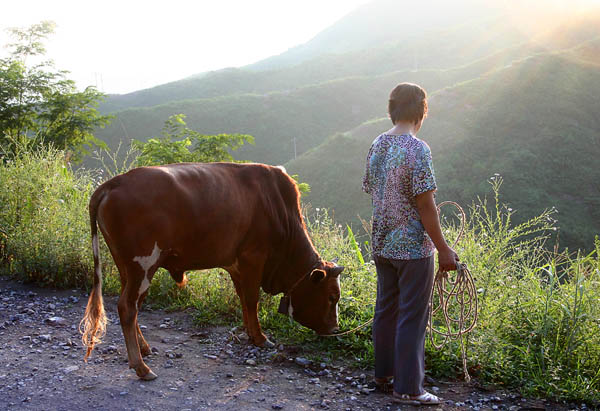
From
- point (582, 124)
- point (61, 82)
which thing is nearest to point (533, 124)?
point (582, 124)

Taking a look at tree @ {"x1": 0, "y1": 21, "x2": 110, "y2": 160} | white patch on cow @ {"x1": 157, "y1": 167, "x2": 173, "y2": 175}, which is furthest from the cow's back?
tree @ {"x1": 0, "y1": 21, "x2": 110, "y2": 160}

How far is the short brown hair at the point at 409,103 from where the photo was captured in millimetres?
3107

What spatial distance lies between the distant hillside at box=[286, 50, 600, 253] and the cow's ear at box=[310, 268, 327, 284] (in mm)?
18806

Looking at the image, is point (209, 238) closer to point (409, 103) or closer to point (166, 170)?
point (166, 170)

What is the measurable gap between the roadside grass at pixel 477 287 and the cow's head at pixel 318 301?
16cm

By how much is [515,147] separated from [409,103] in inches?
1079

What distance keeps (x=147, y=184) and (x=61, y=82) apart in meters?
11.1

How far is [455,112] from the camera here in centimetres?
3353

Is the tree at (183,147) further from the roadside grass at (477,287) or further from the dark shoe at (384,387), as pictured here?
the dark shoe at (384,387)

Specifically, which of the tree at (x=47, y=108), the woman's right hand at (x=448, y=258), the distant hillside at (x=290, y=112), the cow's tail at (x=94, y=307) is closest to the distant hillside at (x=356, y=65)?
the distant hillside at (x=290, y=112)

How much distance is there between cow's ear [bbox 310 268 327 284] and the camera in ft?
13.7

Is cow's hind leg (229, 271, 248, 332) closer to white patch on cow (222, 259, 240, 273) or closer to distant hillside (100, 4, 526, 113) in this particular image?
white patch on cow (222, 259, 240, 273)

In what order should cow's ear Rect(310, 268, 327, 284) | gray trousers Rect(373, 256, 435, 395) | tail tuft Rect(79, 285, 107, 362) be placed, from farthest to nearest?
cow's ear Rect(310, 268, 327, 284) < tail tuft Rect(79, 285, 107, 362) < gray trousers Rect(373, 256, 435, 395)

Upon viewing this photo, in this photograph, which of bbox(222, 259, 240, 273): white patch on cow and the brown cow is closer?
the brown cow
